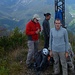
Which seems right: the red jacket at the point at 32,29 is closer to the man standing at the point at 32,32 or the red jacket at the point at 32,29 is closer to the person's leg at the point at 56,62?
the man standing at the point at 32,32

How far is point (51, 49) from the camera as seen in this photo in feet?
23.5

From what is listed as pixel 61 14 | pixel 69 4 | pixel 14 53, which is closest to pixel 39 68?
pixel 14 53

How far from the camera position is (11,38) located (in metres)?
11.1

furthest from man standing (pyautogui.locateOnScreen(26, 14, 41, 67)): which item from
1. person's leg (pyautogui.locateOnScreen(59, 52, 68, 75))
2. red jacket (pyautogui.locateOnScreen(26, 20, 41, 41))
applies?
person's leg (pyautogui.locateOnScreen(59, 52, 68, 75))

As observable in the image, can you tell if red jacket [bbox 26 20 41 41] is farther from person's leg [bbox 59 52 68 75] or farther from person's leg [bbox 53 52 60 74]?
person's leg [bbox 59 52 68 75]

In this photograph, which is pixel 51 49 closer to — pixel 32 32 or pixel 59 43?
pixel 59 43

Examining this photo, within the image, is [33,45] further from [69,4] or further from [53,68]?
[69,4]

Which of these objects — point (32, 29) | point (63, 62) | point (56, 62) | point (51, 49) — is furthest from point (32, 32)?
point (63, 62)

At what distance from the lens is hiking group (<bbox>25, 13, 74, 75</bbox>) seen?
6.88 meters

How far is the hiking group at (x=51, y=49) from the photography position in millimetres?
6879

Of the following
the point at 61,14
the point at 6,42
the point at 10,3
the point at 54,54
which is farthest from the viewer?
the point at 10,3

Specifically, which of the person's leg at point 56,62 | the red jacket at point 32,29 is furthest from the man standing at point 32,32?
the person's leg at point 56,62

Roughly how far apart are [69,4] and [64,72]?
550ft

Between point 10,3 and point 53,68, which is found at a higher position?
point 10,3
